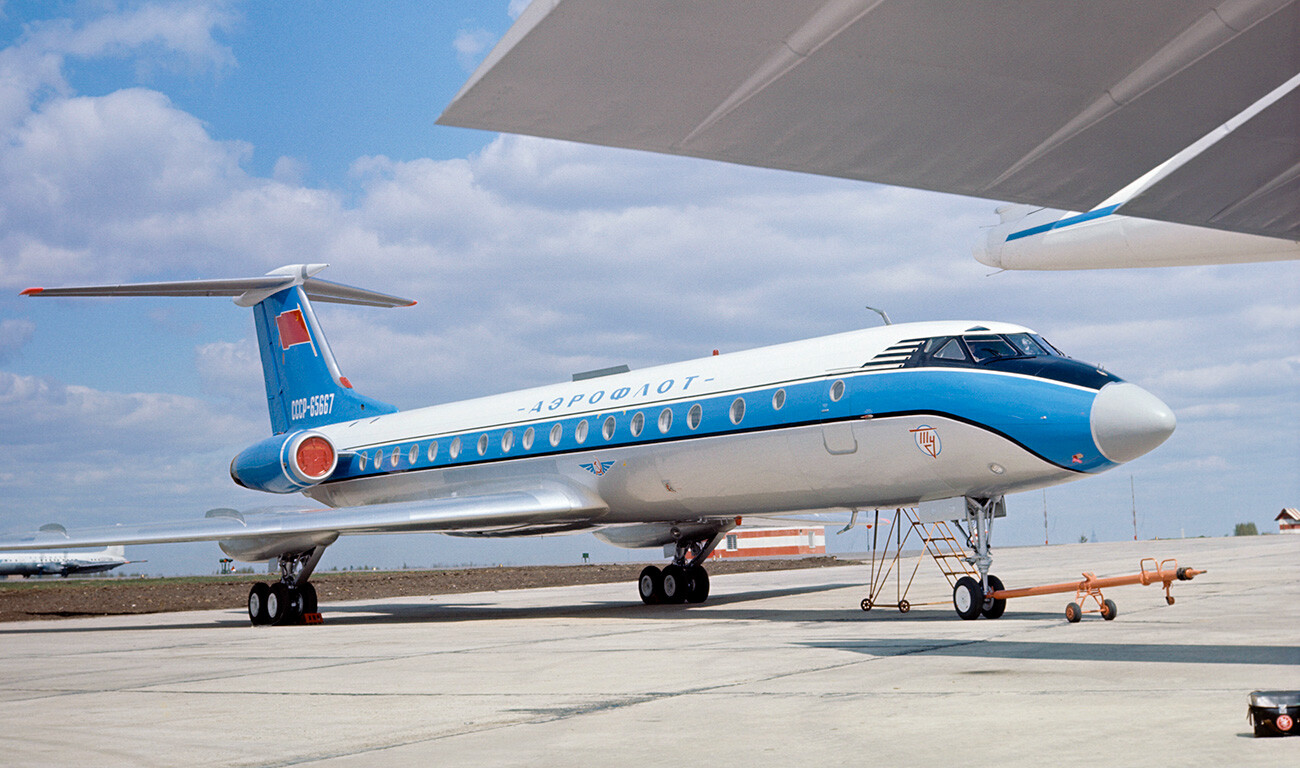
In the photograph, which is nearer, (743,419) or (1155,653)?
(1155,653)

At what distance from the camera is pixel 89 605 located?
2627 cm

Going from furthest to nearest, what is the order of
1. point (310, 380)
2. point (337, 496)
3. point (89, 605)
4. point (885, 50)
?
point (89, 605) < point (310, 380) < point (337, 496) < point (885, 50)

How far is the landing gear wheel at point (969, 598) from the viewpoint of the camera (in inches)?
472

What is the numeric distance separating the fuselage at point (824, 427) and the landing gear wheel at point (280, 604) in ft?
10.0

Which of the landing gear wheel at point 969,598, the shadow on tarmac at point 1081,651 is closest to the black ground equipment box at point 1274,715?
the shadow on tarmac at point 1081,651

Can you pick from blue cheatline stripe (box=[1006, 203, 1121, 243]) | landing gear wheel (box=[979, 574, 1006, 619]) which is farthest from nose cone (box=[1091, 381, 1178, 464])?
blue cheatline stripe (box=[1006, 203, 1121, 243])

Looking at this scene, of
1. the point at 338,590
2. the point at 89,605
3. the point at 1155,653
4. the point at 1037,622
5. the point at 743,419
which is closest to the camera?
the point at 1155,653

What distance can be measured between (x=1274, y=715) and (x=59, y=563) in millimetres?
75876

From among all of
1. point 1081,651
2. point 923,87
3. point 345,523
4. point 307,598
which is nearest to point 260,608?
point 307,598

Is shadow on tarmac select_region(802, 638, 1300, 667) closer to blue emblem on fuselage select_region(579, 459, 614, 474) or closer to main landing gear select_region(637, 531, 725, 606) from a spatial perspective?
blue emblem on fuselage select_region(579, 459, 614, 474)

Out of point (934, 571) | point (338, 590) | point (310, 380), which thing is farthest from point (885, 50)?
point (338, 590)

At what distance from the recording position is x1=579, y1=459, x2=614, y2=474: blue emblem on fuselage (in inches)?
648

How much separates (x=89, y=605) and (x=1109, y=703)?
83.9ft

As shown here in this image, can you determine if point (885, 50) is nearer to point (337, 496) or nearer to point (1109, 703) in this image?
point (1109, 703)
